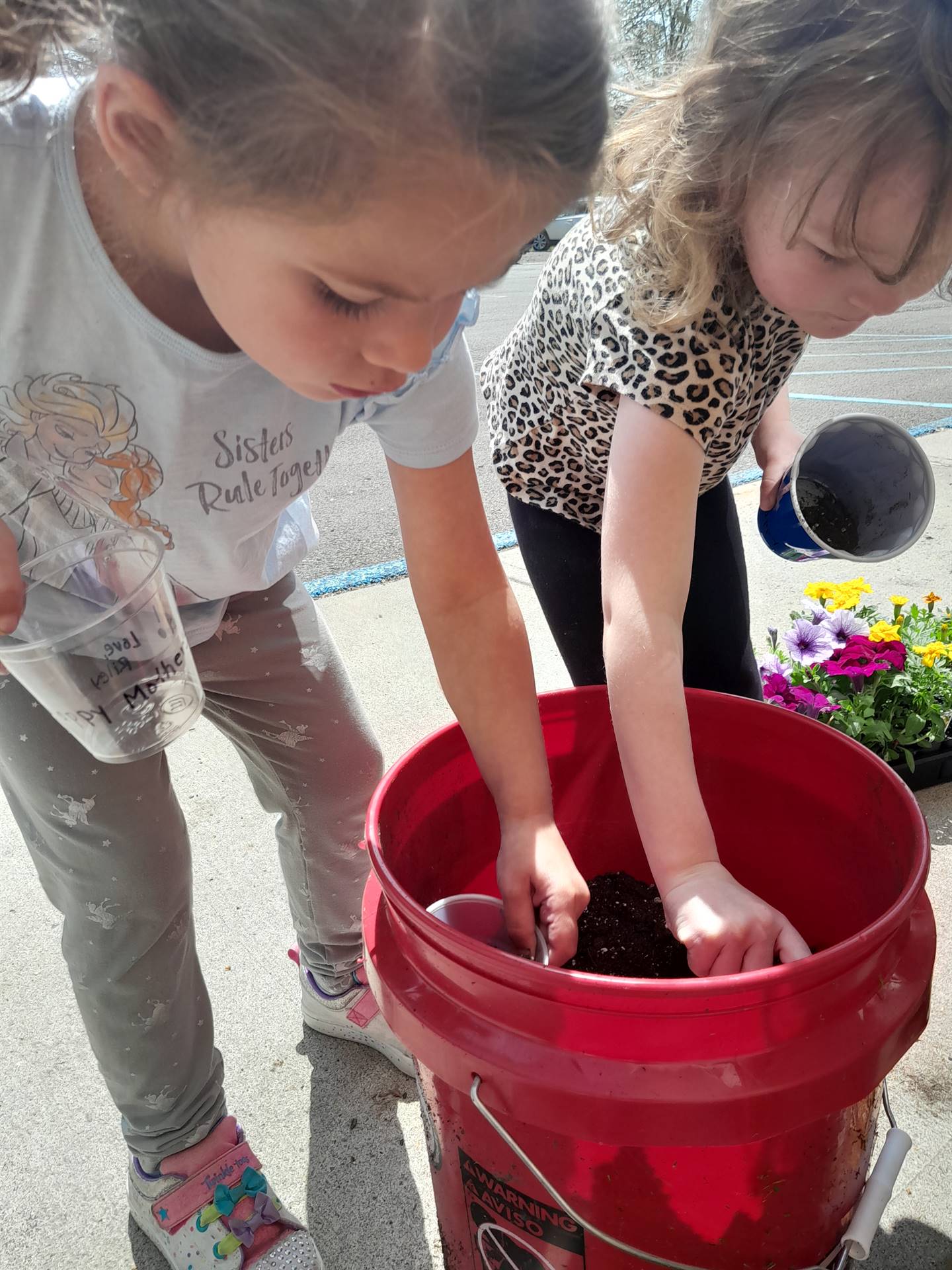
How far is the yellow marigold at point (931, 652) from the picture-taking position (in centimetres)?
196

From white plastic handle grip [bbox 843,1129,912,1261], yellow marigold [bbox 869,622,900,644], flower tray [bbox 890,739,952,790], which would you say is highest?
white plastic handle grip [bbox 843,1129,912,1261]

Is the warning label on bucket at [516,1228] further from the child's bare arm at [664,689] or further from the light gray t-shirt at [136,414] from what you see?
the light gray t-shirt at [136,414]

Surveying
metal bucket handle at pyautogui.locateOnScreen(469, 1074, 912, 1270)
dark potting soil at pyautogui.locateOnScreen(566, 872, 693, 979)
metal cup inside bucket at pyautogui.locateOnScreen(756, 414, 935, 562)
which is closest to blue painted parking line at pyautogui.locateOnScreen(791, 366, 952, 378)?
metal cup inside bucket at pyautogui.locateOnScreen(756, 414, 935, 562)

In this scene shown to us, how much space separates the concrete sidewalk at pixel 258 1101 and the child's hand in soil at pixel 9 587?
0.91m

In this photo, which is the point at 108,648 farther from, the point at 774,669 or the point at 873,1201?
the point at 774,669

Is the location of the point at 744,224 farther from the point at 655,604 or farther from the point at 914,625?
the point at 914,625

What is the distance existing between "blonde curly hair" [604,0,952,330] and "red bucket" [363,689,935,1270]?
1.76 ft

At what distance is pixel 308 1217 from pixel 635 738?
31.6 inches

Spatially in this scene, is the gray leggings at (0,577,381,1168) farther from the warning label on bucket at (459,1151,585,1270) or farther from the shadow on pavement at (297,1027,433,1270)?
the warning label on bucket at (459,1151,585,1270)

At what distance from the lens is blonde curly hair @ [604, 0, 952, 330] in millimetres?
885

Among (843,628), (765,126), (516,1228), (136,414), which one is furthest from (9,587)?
(843,628)

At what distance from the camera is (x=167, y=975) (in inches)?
45.3

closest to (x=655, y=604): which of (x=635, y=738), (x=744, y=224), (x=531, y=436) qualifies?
(x=635, y=738)

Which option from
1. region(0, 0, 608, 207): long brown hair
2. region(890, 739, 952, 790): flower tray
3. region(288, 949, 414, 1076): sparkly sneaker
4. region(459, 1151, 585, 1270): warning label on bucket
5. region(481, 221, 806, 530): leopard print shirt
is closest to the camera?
region(0, 0, 608, 207): long brown hair
